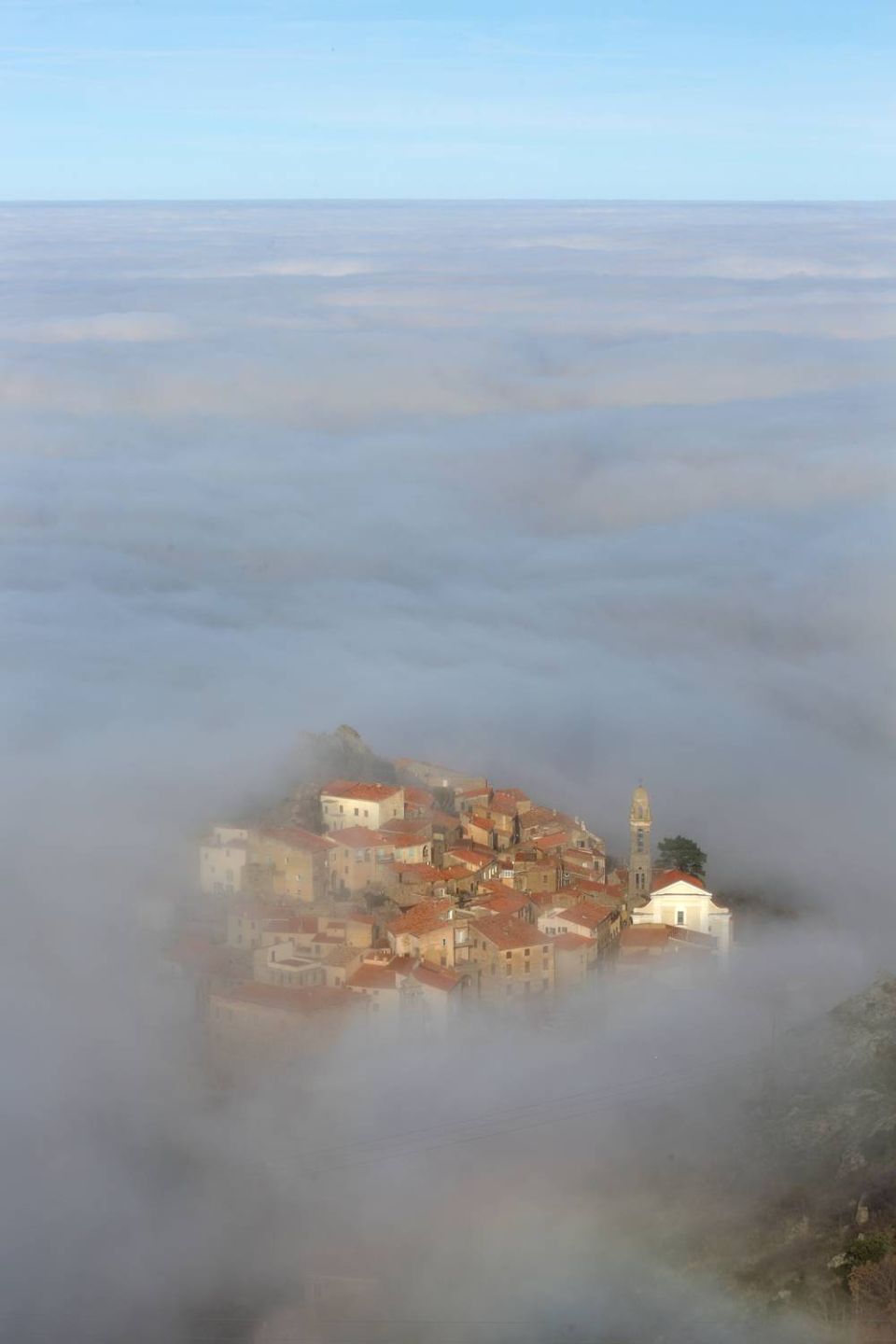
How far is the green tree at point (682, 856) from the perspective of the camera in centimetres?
4300

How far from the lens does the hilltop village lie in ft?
111

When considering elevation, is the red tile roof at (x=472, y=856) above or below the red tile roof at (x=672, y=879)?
above

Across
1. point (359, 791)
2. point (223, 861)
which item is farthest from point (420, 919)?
point (359, 791)

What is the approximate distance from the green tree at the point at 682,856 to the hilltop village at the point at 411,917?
96 centimetres

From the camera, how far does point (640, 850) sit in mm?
39344

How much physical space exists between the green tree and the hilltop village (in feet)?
3.16

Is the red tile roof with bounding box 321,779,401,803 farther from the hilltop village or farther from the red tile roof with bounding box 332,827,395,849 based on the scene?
the red tile roof with bounding box 332,827,395,849

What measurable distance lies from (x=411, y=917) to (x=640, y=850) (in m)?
6.40

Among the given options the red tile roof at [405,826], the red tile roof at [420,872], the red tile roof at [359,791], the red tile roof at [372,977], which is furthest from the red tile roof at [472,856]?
the red tile roof at [372,977]

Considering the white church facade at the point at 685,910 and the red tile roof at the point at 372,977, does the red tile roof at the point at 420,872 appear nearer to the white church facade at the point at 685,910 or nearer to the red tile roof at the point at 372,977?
the red tile roof at the point at 372,977

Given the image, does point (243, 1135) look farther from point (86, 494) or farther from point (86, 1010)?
point (86, 494)

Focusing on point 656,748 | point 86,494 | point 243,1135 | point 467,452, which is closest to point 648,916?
point 243,1135

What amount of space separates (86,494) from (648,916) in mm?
75068

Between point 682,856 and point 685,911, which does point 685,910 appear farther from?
point 682,856
